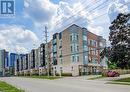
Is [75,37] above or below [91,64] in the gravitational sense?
above

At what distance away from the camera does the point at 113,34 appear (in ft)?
177

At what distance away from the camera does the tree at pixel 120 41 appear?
171ft

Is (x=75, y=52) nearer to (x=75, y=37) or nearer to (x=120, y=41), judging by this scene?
(x=75, y=37)

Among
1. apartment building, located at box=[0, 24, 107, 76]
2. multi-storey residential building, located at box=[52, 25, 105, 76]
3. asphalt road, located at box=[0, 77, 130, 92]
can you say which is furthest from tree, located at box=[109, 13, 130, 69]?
multi-storey residential building, located at box=[52, 25, 105, 76]

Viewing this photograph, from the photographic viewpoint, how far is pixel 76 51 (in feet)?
318

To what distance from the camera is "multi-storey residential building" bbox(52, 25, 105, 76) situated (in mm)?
96688

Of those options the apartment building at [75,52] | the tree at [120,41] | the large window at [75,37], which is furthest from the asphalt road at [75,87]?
the large window at [75,37]

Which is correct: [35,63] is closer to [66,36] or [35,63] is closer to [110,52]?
[66,36]

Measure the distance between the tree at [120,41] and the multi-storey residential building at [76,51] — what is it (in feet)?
138

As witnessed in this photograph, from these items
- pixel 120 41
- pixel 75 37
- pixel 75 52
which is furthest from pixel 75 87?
pixel 75 52

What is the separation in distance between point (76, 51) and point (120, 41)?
44449 millimetres

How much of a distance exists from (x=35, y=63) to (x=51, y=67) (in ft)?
132

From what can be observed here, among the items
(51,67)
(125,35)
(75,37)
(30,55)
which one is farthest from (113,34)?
(30,55)

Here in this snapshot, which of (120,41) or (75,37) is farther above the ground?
(75,37)
